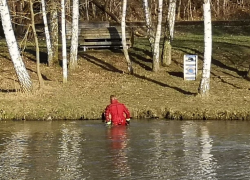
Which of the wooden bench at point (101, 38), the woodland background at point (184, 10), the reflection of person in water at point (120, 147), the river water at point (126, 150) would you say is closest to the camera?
the river water at point (126, 150)

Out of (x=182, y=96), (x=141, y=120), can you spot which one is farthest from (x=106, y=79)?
(x=141, y=120)

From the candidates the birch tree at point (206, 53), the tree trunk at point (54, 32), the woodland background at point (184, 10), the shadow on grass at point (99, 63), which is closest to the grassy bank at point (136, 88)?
the shadow on grass at point (99, 63)

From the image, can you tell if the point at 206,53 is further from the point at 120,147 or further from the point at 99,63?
the point at 120,147

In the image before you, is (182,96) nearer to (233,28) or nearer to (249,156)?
(249,156)

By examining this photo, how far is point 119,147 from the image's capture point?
1945 centimetres

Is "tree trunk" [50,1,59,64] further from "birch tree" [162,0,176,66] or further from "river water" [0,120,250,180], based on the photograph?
"river water" [0,120,250,180]

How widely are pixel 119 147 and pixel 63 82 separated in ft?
43.1

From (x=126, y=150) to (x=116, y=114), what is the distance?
16.1 ft

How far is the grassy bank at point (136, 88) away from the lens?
26219mm

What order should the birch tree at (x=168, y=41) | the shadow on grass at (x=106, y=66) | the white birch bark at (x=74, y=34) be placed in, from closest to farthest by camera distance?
the shadow on grass at (x=106, y=66), the white birch bark at (x=74, y=34), the birch tree at (x=168, y=41)

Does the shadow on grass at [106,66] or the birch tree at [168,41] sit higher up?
the birch tree at [168,41]

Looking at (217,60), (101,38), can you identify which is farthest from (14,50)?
(217,60)

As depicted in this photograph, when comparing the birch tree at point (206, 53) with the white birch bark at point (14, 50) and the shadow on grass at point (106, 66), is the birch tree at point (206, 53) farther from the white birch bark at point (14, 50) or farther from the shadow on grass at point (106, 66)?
the white birch bark at point (14, 50)

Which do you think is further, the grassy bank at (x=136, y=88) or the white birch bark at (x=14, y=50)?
the white birch bark at (x=14, y=50)
